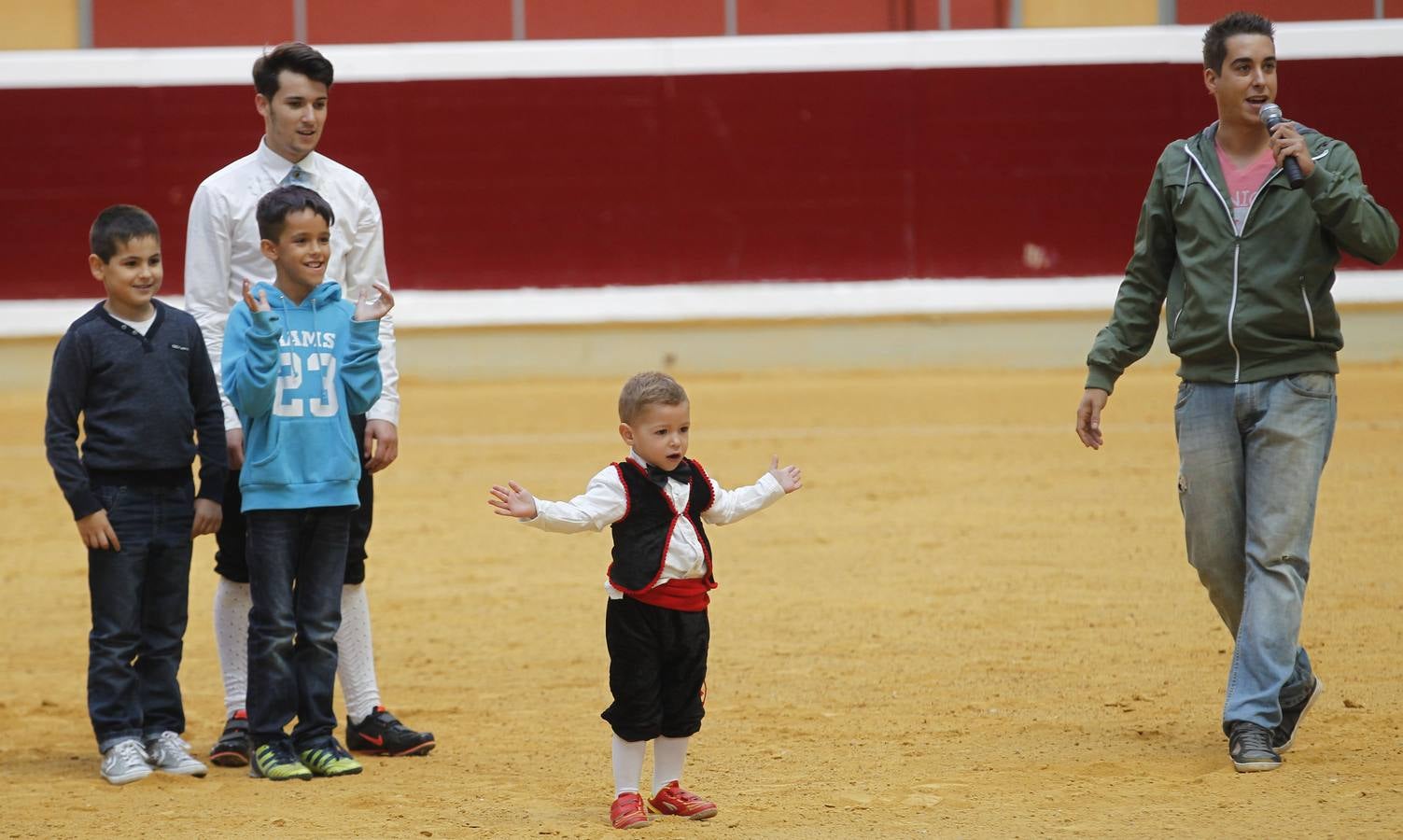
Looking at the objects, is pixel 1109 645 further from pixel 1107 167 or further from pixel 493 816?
pixel 1107 167

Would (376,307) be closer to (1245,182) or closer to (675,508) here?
(675,508)

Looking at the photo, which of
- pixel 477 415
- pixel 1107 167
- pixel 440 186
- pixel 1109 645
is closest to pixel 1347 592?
pixel 1109 645

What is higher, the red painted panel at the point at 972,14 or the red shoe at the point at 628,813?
the red painted panel at the point at 972,14

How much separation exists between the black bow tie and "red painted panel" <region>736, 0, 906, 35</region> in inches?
484

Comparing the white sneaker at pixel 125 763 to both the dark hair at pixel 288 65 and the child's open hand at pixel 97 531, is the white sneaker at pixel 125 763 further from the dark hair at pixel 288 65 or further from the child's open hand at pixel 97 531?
the dark hair at pixel 288 65

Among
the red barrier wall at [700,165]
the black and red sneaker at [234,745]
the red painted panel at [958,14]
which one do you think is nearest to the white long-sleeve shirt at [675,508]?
the black and red sneaker at [234,745]

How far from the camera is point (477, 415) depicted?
44.5ft

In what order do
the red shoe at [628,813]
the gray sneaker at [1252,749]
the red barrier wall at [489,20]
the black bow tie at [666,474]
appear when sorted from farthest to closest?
the red barrier wall at [489,20], the gray sneaker at [1252,749], the black bow tie at [666,474], the red shoe at [628,813]

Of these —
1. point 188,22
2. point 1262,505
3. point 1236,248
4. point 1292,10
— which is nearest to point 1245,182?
point 1236,248

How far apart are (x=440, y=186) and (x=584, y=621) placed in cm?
958

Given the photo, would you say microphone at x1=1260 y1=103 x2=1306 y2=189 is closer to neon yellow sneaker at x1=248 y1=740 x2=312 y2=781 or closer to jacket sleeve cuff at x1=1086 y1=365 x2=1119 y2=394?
jacket sleeve cuff at x1=1086 y1=365 x2=1119 y2=394

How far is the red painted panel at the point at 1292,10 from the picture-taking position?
15859mm

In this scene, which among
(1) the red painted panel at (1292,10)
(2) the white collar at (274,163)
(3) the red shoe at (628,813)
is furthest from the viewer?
(1) the red painted panel at (1292,10)

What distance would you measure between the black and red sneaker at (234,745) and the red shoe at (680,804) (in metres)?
1.32
